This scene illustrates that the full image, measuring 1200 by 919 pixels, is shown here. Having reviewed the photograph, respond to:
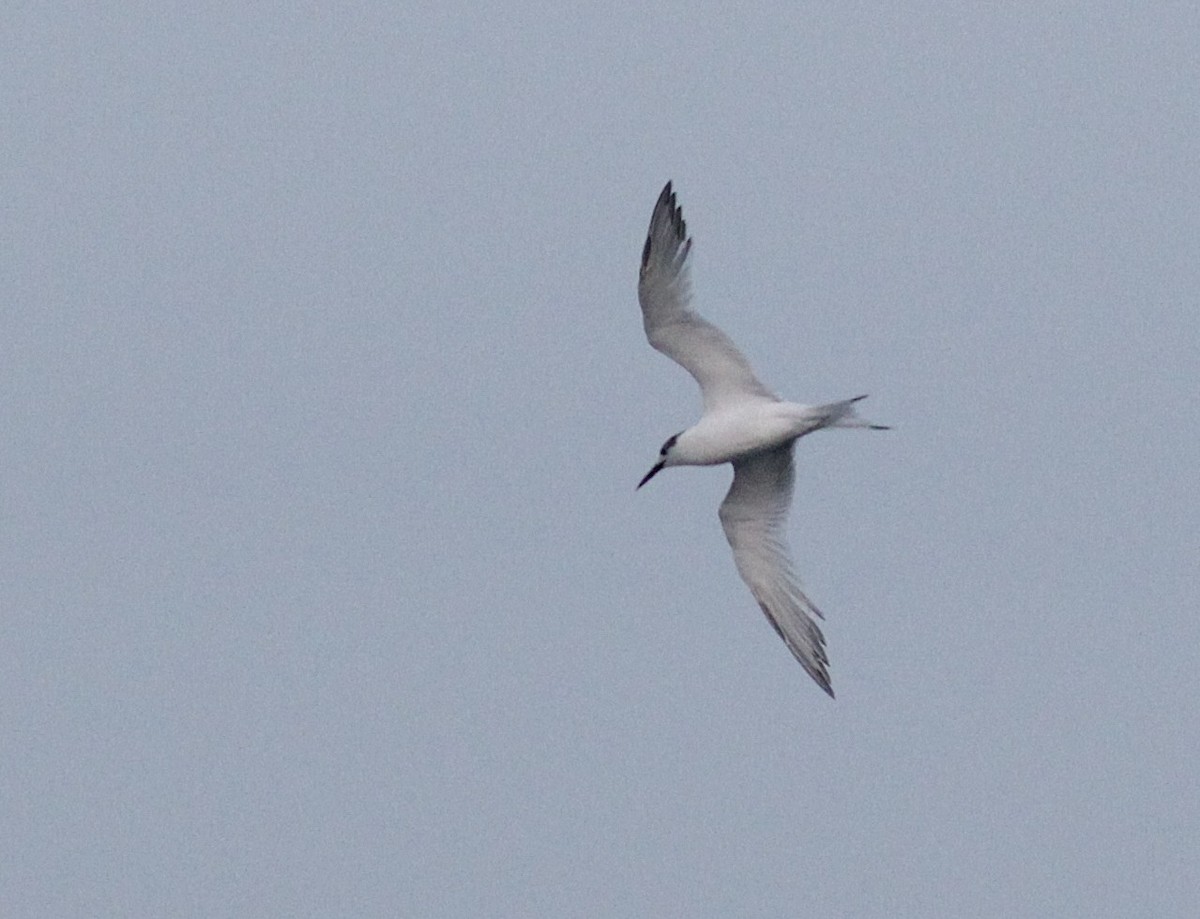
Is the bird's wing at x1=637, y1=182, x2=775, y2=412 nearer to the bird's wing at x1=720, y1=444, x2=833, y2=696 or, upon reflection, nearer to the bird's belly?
the bird's belly

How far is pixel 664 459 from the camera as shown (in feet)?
69.7

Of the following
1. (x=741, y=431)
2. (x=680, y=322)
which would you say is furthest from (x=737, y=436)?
(x=680, y=322)

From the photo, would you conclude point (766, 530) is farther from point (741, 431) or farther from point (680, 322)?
point (680, 322)

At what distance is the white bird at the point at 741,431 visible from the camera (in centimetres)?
1956

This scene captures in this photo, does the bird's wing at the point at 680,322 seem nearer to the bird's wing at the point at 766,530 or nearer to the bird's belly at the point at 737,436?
the bird's belly at the point at 737,436

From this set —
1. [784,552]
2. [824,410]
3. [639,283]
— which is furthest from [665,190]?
[784,552]

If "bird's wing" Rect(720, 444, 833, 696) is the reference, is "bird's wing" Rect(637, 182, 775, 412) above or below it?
above

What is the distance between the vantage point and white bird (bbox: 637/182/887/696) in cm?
1956

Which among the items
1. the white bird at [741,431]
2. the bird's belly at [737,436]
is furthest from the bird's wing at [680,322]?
the bird's belly at [737,436]

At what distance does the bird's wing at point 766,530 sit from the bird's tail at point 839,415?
1552mm

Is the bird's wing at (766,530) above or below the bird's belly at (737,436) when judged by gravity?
below

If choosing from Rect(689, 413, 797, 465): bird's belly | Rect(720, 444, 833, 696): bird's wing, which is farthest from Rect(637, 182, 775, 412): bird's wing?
Rect(720, 444, 833, 696): bird's wing

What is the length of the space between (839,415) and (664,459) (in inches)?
91.2

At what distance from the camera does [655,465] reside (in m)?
21.4
